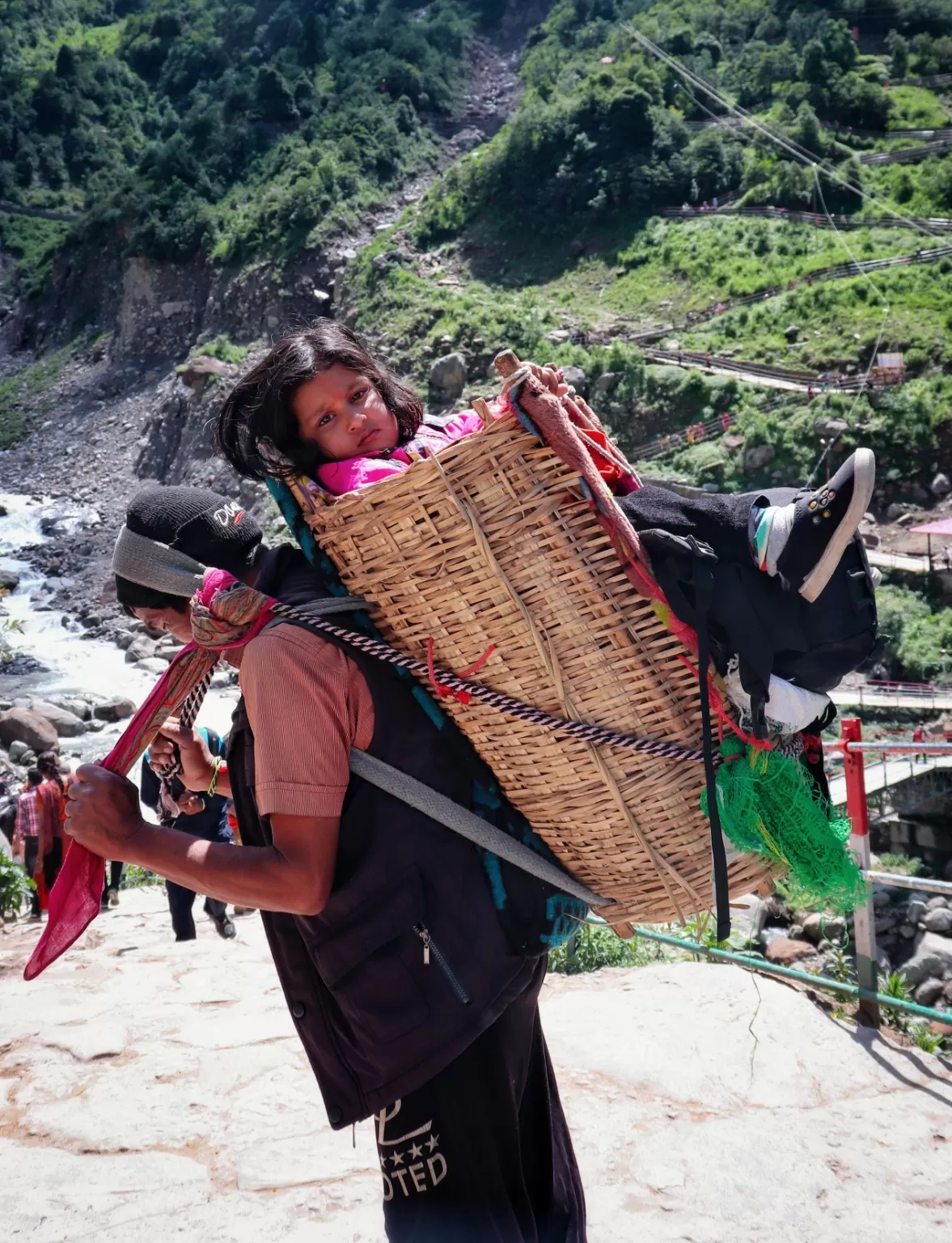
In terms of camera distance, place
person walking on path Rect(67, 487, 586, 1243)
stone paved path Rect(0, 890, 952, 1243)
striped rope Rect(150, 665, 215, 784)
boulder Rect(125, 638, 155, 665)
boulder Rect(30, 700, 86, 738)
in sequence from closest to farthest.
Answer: person walking on path Rect(67, 487, 586, 1243) → striped rope Rect(150, 665, 215, 784) → stone paved path Rect(0, 890, 952, 1243) → boulder Rect(30, 700, 86, 738) → boulder Rect(125, 638, 155, 665)

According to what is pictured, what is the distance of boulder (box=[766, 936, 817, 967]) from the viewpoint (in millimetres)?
9727

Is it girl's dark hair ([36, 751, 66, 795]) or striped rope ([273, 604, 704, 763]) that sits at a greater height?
striped rope ([273, 604, 704, 763])

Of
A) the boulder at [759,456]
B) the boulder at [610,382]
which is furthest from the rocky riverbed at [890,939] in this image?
the boulder at [610,382]

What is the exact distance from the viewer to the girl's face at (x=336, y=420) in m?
1.60

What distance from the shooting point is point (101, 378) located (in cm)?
4038

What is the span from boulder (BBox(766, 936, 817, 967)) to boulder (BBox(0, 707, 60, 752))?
1126 centimetres

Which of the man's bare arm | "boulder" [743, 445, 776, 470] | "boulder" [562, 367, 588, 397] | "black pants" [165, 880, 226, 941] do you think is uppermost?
"boulder" [562, 367, 588, 397]

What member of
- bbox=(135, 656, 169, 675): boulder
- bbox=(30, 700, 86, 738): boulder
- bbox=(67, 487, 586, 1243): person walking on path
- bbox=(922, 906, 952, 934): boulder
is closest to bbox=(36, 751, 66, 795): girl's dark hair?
bbox=(67, 487, 586, 1243): person walking on path

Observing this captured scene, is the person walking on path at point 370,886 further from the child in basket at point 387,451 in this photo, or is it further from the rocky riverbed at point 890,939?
the rocky riverbed at point 890,939

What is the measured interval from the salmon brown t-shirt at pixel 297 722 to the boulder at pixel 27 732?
16.2m

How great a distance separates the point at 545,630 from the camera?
57.6 inches

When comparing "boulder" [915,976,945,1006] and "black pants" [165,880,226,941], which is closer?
"black pants" [165,880,226,941]

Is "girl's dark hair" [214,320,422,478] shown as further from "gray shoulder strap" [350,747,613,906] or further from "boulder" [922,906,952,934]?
"boulder" [922,906,952,934]

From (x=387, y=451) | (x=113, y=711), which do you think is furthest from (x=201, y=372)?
(x=387, y=451)
